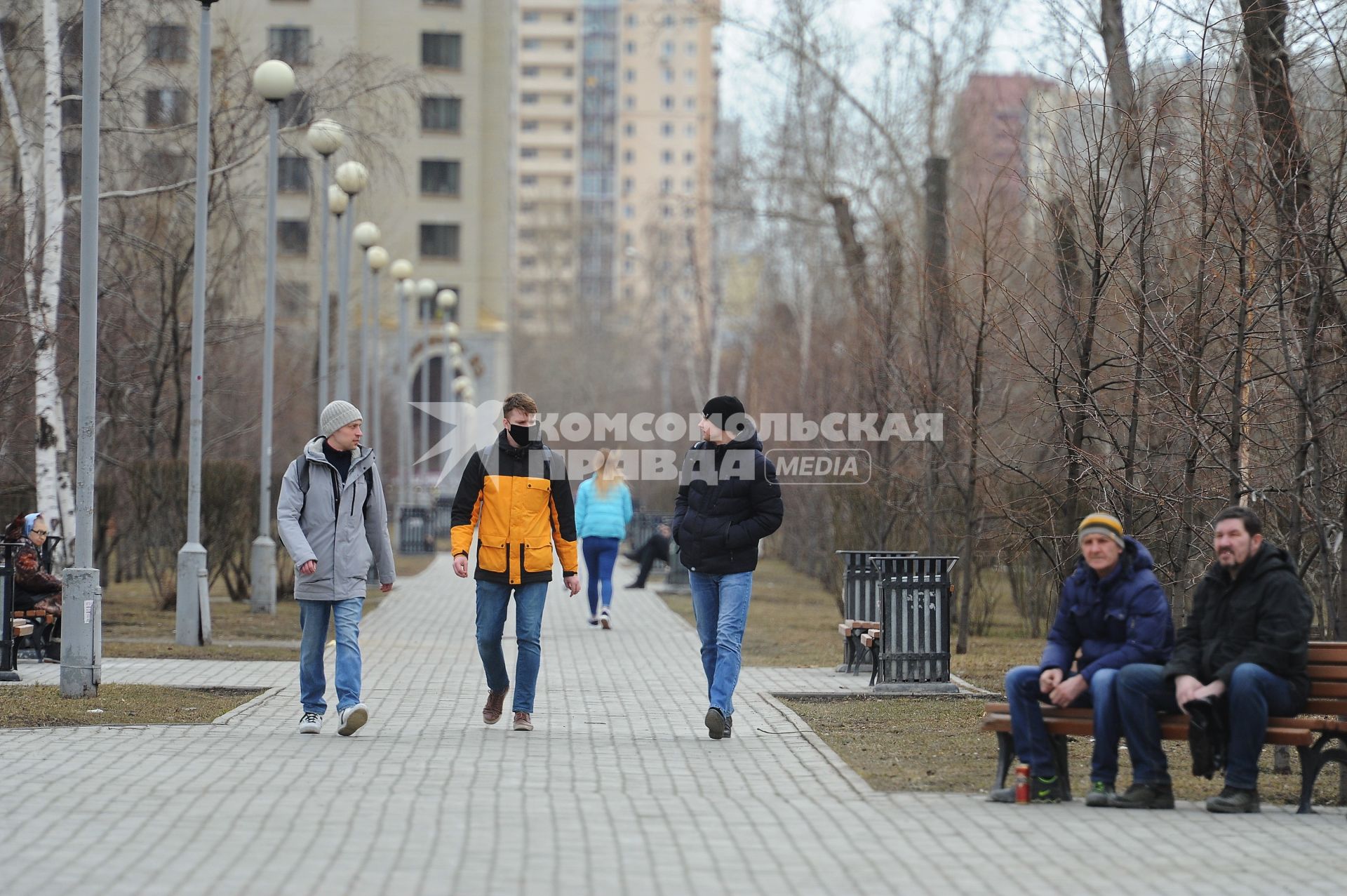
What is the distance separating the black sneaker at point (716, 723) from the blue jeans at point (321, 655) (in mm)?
2014

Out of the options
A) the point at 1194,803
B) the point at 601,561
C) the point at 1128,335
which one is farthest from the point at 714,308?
the point at 1194,803

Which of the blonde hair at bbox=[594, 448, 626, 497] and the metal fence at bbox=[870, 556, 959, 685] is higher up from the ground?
the blonde hair at bbox=[594, 448, 626, 497]

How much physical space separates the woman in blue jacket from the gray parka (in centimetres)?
882

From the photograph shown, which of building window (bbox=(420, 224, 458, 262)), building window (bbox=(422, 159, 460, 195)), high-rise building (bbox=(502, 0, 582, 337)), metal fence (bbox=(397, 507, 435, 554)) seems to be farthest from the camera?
high-rise building (bbox=(502, 0, 582, 337))

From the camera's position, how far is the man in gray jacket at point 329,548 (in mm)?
9914

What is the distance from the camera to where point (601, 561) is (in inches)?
758

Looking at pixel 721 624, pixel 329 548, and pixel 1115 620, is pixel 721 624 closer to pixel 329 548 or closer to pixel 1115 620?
pixel 329 548

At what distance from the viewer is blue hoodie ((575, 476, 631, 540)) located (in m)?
19.0

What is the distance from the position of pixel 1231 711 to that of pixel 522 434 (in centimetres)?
429

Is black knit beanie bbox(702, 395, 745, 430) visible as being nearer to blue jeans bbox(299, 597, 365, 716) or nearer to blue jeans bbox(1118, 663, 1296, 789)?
blue jeans bbox(299, 597, 365, 716)

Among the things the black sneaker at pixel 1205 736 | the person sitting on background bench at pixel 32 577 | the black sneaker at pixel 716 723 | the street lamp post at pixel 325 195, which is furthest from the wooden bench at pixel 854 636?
the street lamp post at pixel 325 195

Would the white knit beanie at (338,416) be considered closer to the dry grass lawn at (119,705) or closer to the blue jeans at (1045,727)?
the dry grass lawn at (119,705)

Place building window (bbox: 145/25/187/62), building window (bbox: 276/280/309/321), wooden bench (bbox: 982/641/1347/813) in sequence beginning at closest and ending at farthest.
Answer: wooden bench (bbox: 982/641/1347/813) < building window (bbox: 145/25/187/62) < building window (bbox: 276/280/309/321)

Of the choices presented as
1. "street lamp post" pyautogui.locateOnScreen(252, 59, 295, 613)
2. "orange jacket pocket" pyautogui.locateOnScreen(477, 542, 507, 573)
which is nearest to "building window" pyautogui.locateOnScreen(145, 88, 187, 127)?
"street lamp post" pyautogui.locateOnScreen(252, 59, 295, 613)
